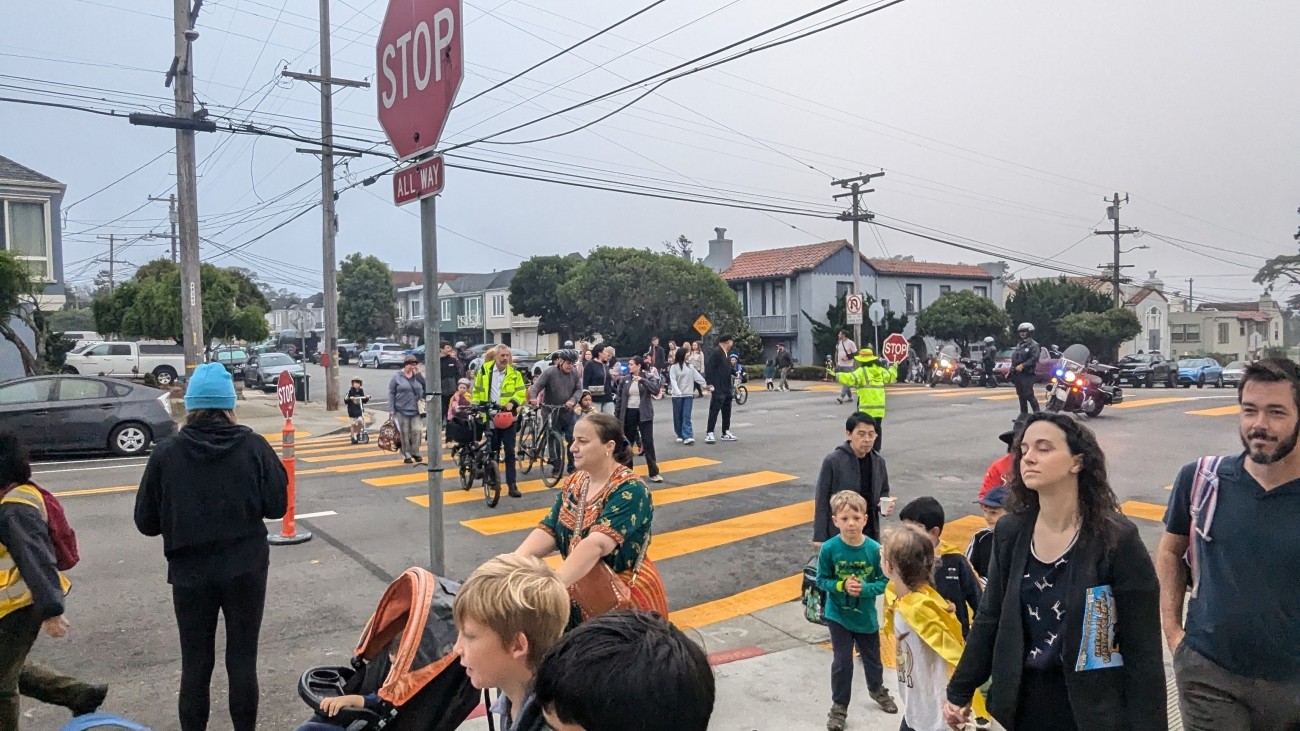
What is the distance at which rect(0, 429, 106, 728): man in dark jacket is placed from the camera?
12.2 feet

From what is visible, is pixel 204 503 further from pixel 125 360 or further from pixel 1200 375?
pixel 1200 375

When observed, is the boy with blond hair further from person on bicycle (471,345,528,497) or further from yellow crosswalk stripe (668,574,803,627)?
person on bicycle (471,345,528,497)

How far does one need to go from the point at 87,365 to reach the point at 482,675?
3999 cm

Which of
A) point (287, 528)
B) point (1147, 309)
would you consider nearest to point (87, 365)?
point (287, 528)

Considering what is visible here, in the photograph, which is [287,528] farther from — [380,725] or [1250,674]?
[1250,674]

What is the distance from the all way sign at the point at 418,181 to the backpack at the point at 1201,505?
9.90 ft

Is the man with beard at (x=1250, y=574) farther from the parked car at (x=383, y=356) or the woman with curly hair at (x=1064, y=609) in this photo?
the parked car at (x=383, y=356)

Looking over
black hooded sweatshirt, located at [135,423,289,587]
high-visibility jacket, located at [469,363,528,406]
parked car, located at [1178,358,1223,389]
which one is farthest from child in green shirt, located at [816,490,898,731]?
parked car, located at [1178,358,1223,389]

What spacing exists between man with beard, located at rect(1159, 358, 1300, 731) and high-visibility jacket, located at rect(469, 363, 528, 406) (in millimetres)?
8496

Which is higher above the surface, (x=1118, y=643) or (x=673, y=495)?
(x=1118, y=643)

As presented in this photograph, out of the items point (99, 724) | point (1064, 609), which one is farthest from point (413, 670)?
point (1064, 609)

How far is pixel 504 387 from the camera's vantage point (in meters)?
10.8

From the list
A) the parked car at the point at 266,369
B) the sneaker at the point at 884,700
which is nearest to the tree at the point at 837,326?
the parked car at the point at 266,369

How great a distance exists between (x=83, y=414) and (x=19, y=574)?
39.8 feet
